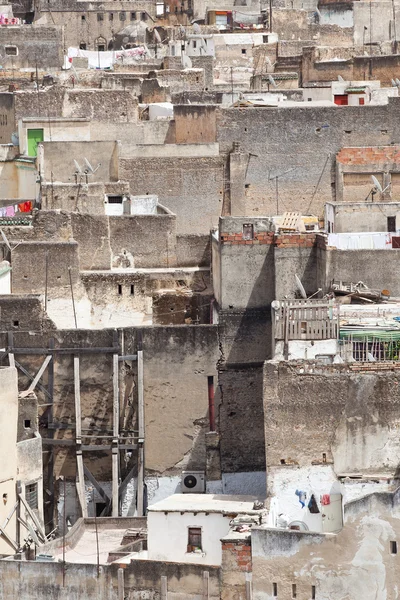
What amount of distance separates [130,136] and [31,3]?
22181 millimetres

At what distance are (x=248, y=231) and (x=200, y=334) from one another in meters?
2.56

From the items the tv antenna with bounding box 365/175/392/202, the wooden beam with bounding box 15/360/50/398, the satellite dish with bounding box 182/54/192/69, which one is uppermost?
the satellite dish with bounding box 182/54/192/69

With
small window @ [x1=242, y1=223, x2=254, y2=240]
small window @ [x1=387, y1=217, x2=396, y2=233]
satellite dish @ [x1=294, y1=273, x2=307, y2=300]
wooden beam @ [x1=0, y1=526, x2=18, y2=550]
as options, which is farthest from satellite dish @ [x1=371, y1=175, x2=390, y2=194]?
wooden beam @ [x1=0, y1=526, x2=18, y2=550]

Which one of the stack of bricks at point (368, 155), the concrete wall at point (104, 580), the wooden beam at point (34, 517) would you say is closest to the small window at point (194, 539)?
the concrete wall at point (104, 580)

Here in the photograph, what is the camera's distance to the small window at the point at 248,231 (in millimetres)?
43094

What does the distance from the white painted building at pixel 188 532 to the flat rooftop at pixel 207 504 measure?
0.02m

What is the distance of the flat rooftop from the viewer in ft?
120

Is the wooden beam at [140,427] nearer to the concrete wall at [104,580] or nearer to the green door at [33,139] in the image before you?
the concrete wall at [104,580]

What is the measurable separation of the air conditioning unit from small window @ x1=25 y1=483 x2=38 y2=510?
3.41m

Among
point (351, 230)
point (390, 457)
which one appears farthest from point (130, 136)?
point (390, 457)

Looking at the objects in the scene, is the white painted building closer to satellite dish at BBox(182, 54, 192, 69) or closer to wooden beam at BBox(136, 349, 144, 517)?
wooden beam at BBox(136, 349, 144, 517)

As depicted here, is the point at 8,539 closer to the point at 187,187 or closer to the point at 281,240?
the point at 281,240

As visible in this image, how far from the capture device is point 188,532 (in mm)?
36281

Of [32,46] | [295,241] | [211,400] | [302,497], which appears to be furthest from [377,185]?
[32,46]
